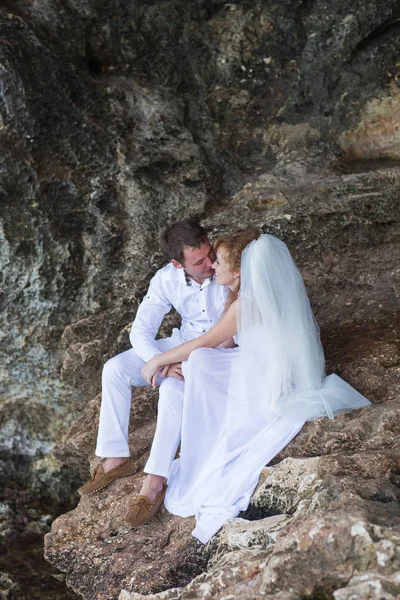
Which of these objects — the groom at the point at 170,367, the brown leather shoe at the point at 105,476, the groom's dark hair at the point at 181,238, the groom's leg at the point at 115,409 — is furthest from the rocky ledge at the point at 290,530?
the groom's dark hair at the point at 181,238

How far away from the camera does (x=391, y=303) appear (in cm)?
623

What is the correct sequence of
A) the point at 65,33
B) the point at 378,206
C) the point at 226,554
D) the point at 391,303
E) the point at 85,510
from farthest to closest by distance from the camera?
1. the point at 65,33
2. the point at 378,206
3. the point at 391,303
4. the point at 85,510
5. the point at 226,554

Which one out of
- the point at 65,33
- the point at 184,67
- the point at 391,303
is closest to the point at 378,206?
the point at 391,303

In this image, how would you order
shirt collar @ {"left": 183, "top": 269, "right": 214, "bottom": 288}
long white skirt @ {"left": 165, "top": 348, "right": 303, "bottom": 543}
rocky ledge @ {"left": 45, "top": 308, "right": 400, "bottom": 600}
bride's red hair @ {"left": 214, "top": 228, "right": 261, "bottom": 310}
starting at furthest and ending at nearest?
shirt collar @ {"left": 183, "top": 269, "right": 214, "bottom": 288} → bride's red hair @ {"left": 214, "top": 228, "right": 261, "bottom": 310} → long white skirt @ {"left": 165, "top": 348, "right": 303, "bottom": 543} → rocky ledge @ {"left": 45, "top": 308, "right": 400, "bottom": 600}

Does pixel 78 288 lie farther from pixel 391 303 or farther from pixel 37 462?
pixel 391 303

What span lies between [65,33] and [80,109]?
90 cm

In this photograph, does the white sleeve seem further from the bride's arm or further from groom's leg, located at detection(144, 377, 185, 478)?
groom's leg, located at detection(144, 377, 185, 478)

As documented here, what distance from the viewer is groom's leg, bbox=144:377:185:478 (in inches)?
189

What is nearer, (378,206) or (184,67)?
(378,206)

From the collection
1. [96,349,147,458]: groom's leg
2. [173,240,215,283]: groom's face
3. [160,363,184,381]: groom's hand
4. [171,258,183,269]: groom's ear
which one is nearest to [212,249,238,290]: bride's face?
[173,240,215,283]: groom's face

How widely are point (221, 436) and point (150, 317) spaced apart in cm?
123

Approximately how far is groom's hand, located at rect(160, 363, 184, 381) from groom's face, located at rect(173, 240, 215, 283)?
0.66 metres

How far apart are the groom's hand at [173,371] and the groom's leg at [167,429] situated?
0.03 m

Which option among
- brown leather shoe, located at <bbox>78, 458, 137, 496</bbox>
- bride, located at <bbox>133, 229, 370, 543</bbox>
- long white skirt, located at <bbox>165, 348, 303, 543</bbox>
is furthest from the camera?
brown leather shoe, located at <bbox>78, 458, 137, 496</bbox>
